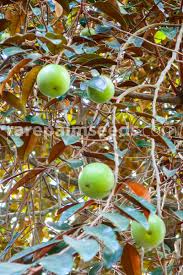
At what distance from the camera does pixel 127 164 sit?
96.2 inches

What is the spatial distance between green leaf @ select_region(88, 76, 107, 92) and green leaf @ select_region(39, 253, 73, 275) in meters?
0.47

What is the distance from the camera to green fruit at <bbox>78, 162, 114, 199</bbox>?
92 cm

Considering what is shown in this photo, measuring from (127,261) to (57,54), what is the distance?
1.70 ft

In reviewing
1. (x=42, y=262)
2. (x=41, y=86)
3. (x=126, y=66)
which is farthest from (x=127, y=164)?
(x=42, y=262)

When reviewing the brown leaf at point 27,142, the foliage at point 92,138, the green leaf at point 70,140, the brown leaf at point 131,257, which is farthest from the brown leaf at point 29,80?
the brown leaf at point 131,257

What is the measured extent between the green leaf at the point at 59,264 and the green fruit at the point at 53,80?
47cm

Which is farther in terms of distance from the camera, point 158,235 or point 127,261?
point 127,261

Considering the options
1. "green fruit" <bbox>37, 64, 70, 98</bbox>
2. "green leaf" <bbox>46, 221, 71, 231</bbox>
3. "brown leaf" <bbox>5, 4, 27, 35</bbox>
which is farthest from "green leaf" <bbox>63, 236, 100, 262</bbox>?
"brown leaf" <bbox>5, 4, 27, 35</bbox>

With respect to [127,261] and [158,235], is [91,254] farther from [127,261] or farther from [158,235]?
[127,261]

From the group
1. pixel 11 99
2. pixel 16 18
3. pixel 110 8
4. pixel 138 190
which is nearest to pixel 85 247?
pixel 138 190

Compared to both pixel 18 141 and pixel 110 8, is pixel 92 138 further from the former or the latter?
pixel 110 8

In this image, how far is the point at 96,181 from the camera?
0.91 m

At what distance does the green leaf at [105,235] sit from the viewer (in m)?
0.72

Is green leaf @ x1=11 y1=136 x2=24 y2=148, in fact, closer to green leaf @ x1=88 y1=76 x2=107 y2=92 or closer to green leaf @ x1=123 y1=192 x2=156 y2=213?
green leaf @ x1=88 y1=76 x2=107 y2=92
